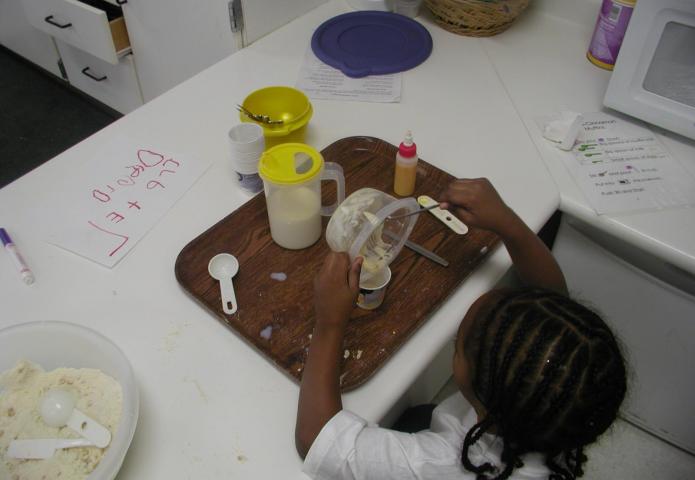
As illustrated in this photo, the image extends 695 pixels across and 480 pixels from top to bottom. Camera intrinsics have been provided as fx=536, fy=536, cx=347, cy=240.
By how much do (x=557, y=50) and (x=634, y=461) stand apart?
1021mm

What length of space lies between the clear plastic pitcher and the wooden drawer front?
3.82ft

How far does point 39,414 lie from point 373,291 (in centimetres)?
45

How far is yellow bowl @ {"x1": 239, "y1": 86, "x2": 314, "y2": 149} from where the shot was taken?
0.95 m

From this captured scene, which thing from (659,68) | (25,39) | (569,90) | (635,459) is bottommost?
(635,459)

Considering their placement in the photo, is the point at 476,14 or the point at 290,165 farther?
the point at 476,14

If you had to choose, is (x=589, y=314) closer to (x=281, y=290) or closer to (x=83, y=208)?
(x=281, y=290)

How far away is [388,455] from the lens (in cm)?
65

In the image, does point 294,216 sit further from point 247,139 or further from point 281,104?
point 281,104

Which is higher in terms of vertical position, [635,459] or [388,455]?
[388,455]

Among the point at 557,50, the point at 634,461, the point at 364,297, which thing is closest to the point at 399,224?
the point at 364,297

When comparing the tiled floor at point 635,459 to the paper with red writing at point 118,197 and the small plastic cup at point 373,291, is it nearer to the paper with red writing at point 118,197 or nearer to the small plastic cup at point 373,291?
the small plastic cup at point 373,291

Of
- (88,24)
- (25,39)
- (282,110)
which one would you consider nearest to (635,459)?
(282,110)

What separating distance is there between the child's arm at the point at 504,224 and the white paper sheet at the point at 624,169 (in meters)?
0.18

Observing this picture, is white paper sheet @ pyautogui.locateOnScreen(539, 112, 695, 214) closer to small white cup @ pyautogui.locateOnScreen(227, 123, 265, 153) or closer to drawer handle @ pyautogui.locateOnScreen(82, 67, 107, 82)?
small white cup @ pyautogui.locateOnScreen(227, 123, 265, 153)
